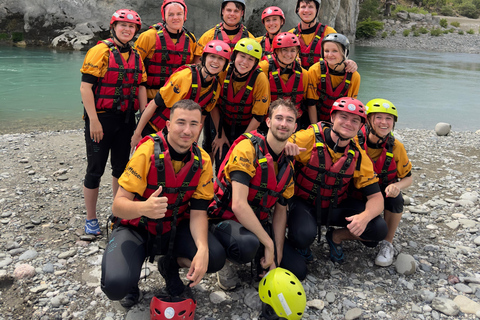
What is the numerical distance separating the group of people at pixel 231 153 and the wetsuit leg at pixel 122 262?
11mm

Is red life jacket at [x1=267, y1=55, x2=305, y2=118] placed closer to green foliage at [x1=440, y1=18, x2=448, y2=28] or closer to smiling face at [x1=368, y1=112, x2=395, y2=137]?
smiling face at [x1=368, y1=112, x2=395, y2=137]

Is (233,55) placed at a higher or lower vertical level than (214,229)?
higher

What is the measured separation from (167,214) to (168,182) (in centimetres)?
36

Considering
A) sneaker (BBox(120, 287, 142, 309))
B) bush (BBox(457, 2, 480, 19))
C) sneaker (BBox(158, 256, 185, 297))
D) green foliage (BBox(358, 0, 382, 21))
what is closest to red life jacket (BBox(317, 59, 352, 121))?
sneaker (BBox(158, 256, 185, 297))

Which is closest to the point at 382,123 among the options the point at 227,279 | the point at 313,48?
the point at 313,48

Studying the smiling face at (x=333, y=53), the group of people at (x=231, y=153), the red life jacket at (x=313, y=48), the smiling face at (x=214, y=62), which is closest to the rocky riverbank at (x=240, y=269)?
the group of people at (x=231, y=153)

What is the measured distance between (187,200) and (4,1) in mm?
35872

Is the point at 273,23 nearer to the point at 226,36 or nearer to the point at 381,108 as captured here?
the point at 226,36

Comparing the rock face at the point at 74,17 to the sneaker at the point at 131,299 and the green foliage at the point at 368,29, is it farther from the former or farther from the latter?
the sneaker at the point at 131,299

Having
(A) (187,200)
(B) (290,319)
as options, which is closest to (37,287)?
(A) (187,200)

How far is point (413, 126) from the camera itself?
1548cm

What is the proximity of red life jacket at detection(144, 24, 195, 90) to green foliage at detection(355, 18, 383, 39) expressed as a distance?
58.1 metres

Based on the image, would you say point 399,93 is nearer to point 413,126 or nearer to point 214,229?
point 413,126

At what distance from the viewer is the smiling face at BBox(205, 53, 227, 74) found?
15.3ft
